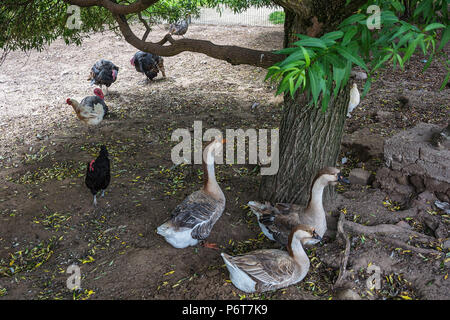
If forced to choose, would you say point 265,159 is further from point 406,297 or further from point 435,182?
point 406,297

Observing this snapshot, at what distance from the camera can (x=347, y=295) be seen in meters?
3.22

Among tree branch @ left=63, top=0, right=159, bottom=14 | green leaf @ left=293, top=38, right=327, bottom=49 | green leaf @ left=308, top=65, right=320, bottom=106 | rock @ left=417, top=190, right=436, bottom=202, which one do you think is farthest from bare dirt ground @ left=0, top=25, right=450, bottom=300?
tree branch @ left=63, top=0, right=159, bottom=14

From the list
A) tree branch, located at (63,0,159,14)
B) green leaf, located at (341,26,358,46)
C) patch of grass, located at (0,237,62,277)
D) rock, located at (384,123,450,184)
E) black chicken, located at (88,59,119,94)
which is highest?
tree branch, located at (63,0,159,14)

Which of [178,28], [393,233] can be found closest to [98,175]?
[393,233]

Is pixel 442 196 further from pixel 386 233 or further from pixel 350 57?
pixel 350 57

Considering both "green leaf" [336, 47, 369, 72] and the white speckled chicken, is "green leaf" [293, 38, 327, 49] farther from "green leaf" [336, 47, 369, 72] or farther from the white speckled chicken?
the white speckled chicken

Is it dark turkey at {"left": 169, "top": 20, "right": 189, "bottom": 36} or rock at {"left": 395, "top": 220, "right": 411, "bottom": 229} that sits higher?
dark turkey at {"left": 169, "top": 20, "right": 189, "bottom": 36}

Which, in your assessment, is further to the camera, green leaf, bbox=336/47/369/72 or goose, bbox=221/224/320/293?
goose, bbox=221/224/320/293

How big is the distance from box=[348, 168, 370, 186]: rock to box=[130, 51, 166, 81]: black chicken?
680cm

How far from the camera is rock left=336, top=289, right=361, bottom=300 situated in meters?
3.21

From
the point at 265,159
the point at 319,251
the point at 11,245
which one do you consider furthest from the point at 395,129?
the point at 11,245

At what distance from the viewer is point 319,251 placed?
392 cm

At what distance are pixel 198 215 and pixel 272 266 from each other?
1050 millimetres

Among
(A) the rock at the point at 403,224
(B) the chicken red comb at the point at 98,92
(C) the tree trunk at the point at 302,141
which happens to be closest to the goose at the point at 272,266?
(C) the tree trunk at the point at 302,141
